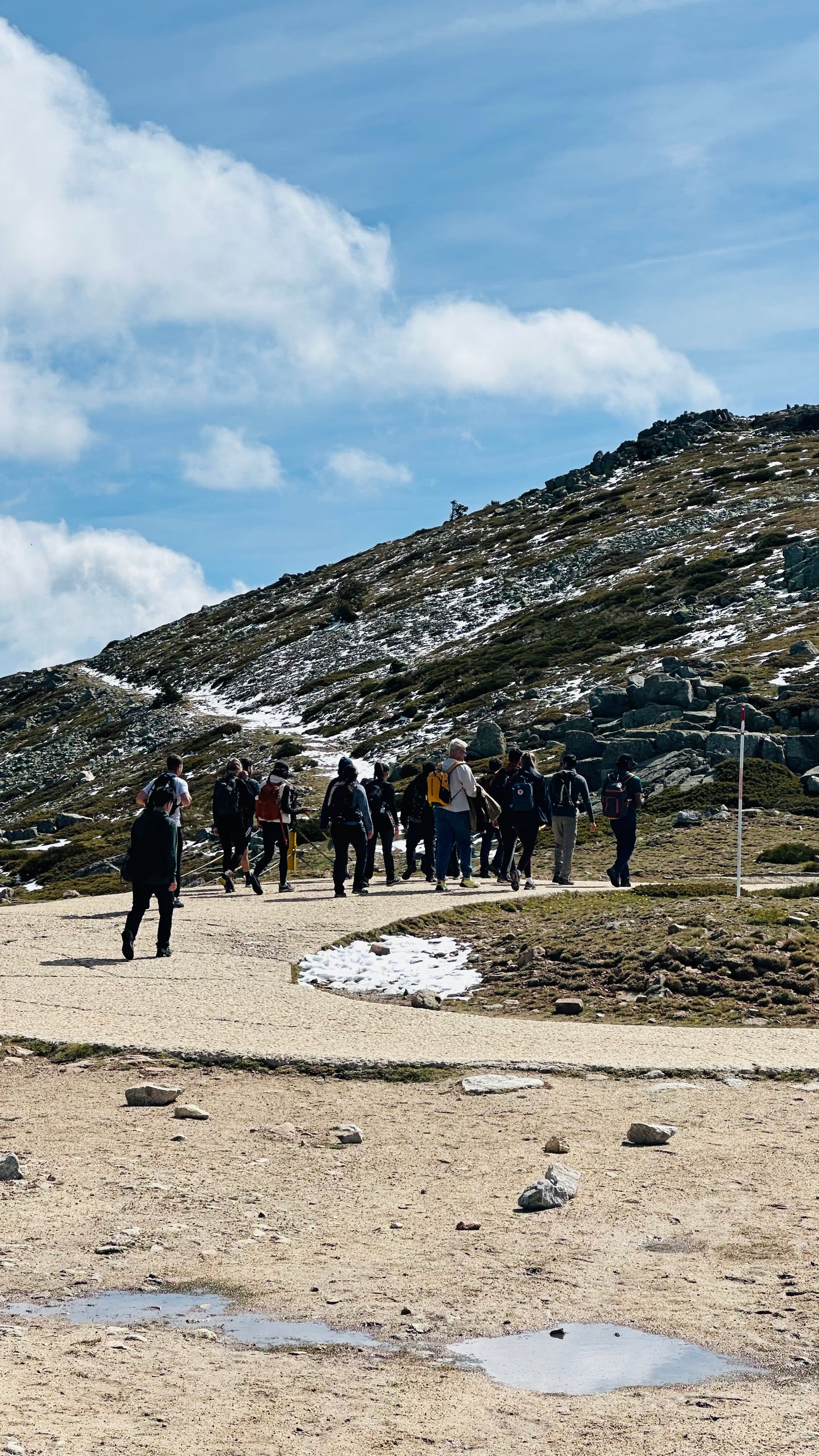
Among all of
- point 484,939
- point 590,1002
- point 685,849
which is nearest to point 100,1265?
point 590,1002

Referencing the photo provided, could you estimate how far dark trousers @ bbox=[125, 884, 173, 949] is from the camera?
15844 millimetres

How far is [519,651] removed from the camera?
59.4 meters

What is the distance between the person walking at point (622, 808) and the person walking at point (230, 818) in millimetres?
5662

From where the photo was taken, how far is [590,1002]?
46.8ft

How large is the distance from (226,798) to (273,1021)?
29.9 feet

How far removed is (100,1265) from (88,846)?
38692mm

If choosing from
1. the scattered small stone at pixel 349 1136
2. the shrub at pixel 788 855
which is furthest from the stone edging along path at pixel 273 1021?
the shrub at pixel 788 855

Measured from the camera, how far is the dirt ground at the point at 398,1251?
5.28m

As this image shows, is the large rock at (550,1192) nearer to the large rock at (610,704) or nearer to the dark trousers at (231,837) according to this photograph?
the dark trousers at (231,837)

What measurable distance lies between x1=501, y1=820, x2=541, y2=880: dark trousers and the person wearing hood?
3447 millimetres

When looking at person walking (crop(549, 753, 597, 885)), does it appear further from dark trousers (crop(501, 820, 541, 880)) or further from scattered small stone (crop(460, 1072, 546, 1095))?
scattered small stone (crop(460, 1072, 546, 1095))

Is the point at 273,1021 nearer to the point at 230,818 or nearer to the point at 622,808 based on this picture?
the point at 230,818

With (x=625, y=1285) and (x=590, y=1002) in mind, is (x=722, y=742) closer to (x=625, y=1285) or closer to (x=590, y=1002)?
(x=590, y=1002)

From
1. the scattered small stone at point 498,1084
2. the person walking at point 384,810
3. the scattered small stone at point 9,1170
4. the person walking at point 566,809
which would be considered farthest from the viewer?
the person walking at point 384,810
